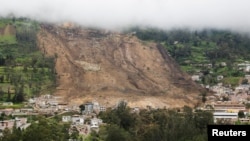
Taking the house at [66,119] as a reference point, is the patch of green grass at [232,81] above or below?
above

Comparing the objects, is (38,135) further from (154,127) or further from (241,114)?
(241,114)

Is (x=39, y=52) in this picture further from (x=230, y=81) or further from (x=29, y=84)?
(x=230, y=81)

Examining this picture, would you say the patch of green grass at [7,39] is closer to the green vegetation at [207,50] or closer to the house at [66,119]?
the green vegetation at [207,50]

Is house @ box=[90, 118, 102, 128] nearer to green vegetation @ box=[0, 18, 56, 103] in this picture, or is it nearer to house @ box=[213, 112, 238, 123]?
green vegetation @ box=[0, 18, 56, 103]

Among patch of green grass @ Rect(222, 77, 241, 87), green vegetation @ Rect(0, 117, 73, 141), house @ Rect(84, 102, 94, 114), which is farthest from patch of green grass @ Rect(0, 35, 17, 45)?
green vegetation @ Rect(0, 117, 73, 141)

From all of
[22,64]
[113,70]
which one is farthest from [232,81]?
[22,64]

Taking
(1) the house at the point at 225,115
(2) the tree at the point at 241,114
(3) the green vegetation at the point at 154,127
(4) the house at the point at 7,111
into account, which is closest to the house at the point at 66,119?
(3) the green vegetation at the point at 154,127
